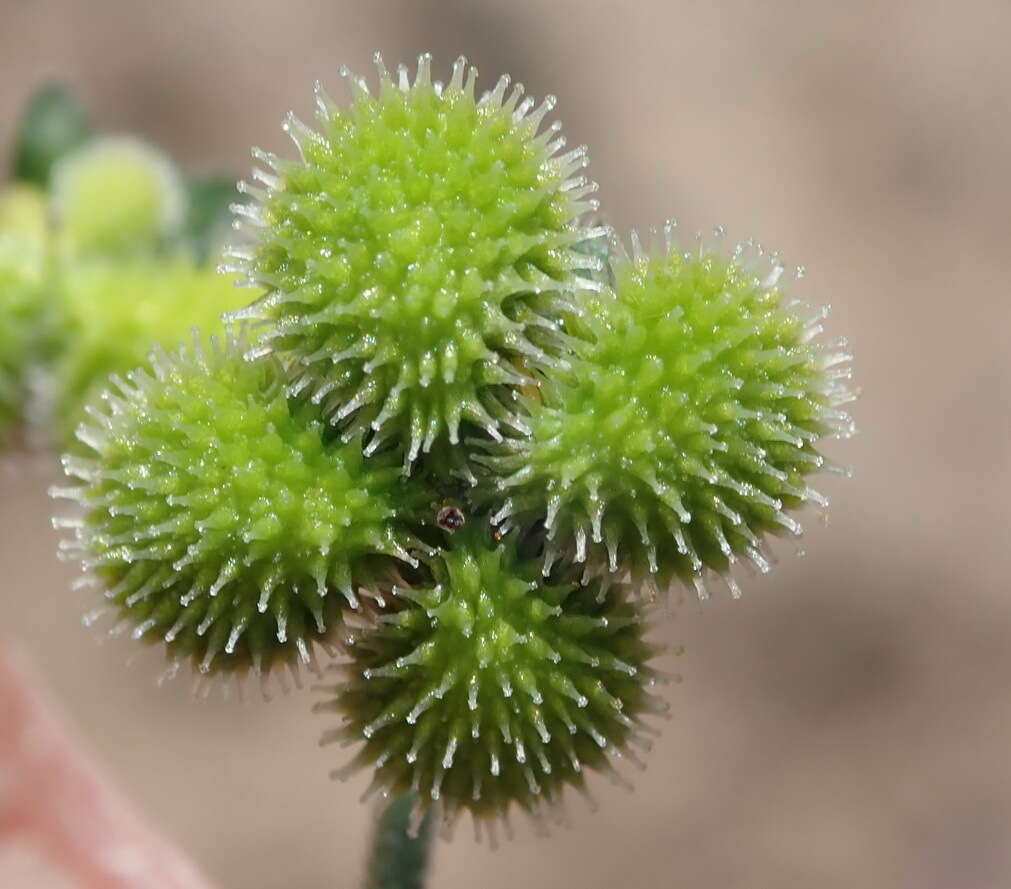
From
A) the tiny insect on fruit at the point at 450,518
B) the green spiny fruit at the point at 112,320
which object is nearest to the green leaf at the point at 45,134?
the green spiny fruit at the point at 112,320

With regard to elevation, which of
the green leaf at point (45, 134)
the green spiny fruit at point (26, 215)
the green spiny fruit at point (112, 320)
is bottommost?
the green spiny fruit at point (112, 320)

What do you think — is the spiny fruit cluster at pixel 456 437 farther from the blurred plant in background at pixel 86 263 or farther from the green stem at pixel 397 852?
the blurred plant in background at pixel 86 263

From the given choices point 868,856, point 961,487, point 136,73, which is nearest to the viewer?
point 868,856

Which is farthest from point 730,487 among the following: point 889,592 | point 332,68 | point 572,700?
point 332,68

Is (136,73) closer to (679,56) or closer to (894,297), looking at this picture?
(679,56)

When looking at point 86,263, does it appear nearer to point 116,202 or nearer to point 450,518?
point 116,202

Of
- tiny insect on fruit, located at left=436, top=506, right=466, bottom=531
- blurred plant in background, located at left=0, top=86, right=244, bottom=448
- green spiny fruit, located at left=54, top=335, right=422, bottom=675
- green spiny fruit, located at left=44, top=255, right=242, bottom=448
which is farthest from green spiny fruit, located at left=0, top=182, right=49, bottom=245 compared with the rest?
tiny insect on fruit, located at left=436, top=506, right=466, bottom=531
